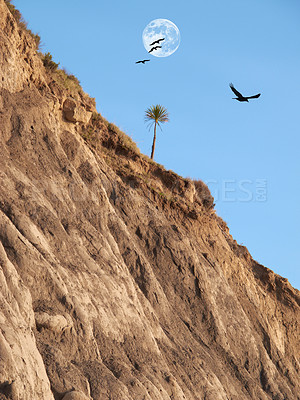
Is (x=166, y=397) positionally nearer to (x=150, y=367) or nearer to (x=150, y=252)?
(x=150, y=367)

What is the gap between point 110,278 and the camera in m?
21.9

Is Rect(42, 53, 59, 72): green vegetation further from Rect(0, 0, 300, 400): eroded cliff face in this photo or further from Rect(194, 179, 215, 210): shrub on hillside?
Rect(194, 179, 215, 210): shrub on hillside

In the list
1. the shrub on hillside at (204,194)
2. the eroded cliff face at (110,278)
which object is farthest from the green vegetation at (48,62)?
the shrub on hillside at (204,194)

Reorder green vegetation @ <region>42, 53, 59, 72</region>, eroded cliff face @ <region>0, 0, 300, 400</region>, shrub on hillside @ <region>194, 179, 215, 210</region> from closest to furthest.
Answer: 1. eroded cliff face @ <region>0, 0, 300, 400</region>
2. green vegetation @ <region>42, 53, 59, 72</region>
3. shrub on hillside @ <region>194, 179, 215, 210</region>

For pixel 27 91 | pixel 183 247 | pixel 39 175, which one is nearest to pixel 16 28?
pixel 27 91

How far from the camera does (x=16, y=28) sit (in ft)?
86.4

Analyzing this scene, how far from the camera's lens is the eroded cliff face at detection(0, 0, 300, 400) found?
55.9 ft

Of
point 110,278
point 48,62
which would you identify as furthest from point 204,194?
point 110,278

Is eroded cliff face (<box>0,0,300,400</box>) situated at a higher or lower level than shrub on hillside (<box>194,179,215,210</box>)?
lower

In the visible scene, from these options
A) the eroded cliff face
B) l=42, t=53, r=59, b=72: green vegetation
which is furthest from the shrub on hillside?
l=42, t=53, r=59, b=72: green vegetation

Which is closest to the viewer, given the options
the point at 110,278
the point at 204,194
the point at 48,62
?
the point at 110,278

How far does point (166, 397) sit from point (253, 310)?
45.4ft

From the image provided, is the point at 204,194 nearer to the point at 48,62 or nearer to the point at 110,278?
the point at 48,62

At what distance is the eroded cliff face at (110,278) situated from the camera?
17.0 m
